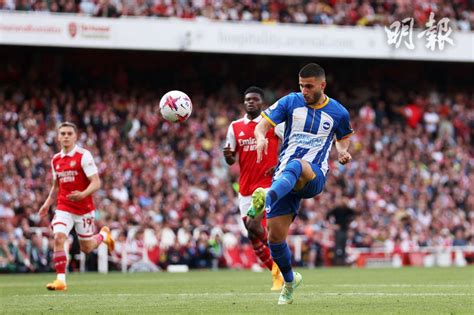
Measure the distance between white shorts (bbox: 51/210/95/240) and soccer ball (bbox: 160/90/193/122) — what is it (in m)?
2.56

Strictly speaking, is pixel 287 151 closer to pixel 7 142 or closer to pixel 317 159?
pixel 317 159

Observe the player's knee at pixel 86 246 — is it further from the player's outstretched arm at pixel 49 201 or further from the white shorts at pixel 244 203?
the white shorts at pixel 244 203

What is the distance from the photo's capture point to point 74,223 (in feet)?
51.3

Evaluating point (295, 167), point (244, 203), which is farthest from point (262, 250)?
point (295, 167)

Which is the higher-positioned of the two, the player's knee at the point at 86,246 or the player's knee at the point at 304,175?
the player's knee at the point at 304,175

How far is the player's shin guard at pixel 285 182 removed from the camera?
9.86 metres

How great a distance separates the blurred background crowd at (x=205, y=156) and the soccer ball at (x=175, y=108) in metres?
10.9

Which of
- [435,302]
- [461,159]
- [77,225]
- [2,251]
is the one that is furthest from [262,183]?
[461,159]

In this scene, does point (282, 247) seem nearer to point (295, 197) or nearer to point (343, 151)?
point (295, 197)

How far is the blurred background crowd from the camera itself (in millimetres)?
26281

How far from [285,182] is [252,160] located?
461 cm
